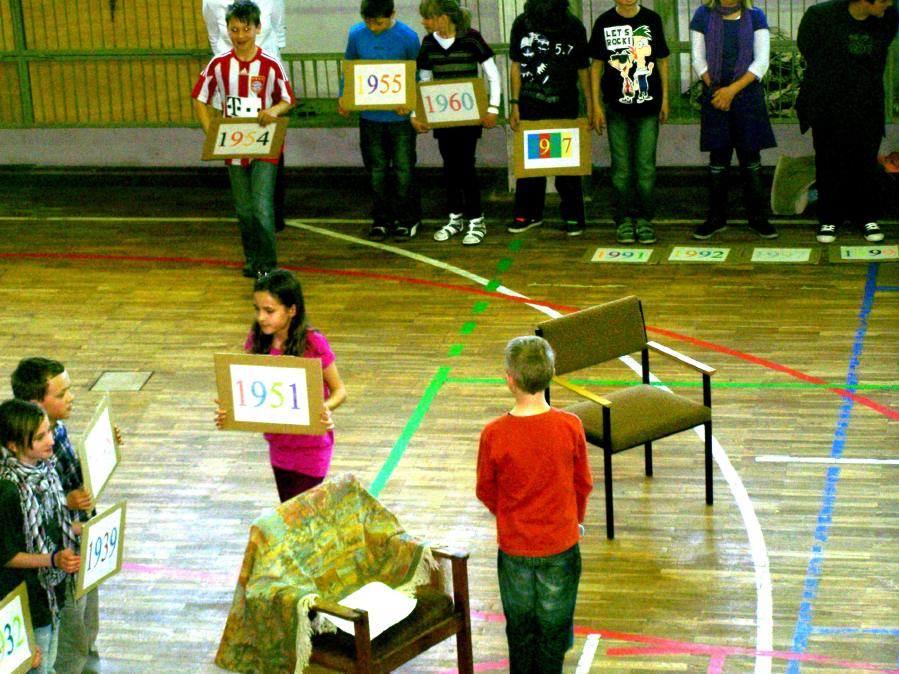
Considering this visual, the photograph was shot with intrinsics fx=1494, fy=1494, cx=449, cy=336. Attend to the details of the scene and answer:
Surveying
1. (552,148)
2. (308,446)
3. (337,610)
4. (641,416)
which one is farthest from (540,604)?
(552,148)

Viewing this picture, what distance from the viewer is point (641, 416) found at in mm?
7250

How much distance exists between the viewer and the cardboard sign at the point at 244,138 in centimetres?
1065

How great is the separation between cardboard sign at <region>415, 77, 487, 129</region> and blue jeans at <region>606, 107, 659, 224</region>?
3.34 ft

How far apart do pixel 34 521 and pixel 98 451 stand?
0.51 metres

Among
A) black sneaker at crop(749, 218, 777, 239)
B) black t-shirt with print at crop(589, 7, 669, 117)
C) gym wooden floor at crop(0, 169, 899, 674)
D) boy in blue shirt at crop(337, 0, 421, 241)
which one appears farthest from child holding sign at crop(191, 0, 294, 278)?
black sneaker at crop(749, 218, 777, 239)

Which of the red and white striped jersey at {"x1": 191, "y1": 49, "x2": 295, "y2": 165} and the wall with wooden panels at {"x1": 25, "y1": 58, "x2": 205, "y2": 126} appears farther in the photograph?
the wall with wooden panels at {"x1": 25, "y1": 58, "x2": 205, "y2": 126}

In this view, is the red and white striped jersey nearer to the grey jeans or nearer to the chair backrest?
the chair backrest

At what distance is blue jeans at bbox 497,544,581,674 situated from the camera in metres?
5.42

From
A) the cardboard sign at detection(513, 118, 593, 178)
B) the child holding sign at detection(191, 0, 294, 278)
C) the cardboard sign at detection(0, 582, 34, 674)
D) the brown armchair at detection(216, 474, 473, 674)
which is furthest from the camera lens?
the cardboard sign at detection(513, 118, 593, 178)

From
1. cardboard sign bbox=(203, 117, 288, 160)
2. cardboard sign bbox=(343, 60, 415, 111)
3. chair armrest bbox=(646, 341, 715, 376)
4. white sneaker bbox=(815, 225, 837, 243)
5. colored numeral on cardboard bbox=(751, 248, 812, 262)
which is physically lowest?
colored numeral on cardboard bbox=(751, 248, 812, 262)

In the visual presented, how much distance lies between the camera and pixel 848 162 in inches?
452

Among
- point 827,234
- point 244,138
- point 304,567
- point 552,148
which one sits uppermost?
point 244,138

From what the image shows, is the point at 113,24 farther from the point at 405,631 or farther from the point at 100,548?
the point at 405,631

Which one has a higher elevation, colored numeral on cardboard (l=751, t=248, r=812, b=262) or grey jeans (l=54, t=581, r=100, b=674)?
colored numeral on cardboard (l=751, t=248, r=812, b=262)
